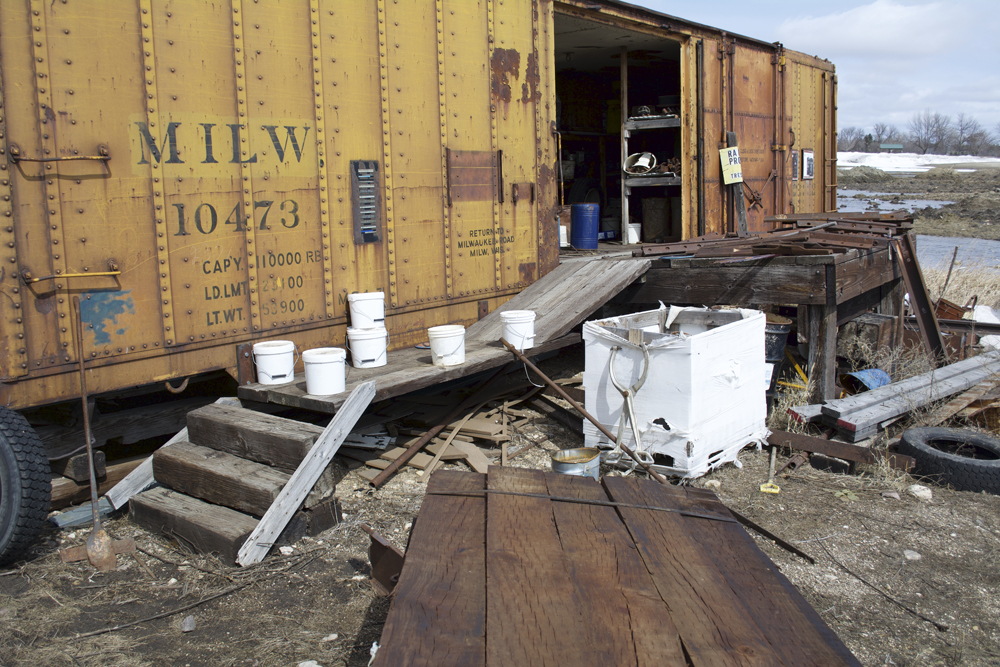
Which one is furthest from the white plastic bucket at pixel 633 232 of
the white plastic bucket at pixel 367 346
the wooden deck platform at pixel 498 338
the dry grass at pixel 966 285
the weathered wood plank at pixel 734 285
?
the white plastic bucket at pixel 367 346

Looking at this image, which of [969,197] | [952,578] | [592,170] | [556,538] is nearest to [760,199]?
[592,170]

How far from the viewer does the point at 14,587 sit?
4.14m

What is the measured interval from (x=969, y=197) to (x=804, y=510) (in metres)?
42.8

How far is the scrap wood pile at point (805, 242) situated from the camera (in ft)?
24.8

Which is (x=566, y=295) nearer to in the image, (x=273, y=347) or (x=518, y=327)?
(x=518, y=327)

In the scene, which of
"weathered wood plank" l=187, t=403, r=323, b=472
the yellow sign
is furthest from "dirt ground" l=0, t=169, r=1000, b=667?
the yellow sign

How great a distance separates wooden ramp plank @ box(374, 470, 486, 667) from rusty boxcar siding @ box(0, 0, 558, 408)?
122 inches

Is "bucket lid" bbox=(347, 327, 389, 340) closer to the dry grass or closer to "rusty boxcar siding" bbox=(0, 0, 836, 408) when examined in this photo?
"rusty boxcar siding" bbox=(0, 0, 836, 408)

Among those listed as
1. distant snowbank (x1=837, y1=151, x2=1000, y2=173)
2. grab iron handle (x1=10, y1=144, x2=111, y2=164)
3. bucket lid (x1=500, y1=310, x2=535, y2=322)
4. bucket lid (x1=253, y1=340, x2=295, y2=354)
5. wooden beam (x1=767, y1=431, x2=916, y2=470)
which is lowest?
wooden beam (x1=767, y1=431, x2=916, y2=470)

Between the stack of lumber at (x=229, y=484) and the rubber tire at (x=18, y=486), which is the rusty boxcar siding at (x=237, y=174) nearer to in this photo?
the rubber tire at (x=18, y=486)

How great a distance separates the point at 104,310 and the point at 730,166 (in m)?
8.69

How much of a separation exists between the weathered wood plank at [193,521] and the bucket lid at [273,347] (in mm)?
1084

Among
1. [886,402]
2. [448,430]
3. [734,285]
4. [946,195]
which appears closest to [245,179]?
[448,430]

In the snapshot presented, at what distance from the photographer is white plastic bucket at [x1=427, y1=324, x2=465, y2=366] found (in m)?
5.75
